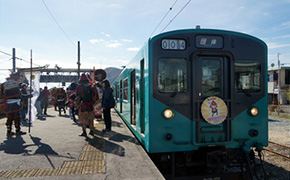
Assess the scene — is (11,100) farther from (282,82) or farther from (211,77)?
(282,82)

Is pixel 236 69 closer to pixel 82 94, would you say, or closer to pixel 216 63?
pixel 216 63

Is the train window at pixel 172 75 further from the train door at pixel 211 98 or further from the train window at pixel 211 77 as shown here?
the train window at pixel 211 77

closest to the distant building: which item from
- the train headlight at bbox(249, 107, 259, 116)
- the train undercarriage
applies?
the train headlight at bbox(249, 107, 259, 116)

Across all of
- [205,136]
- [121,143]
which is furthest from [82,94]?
[205,136]

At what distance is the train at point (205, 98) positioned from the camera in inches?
164

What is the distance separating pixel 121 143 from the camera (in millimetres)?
Result: 6004

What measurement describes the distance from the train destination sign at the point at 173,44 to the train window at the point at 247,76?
3.67 feet

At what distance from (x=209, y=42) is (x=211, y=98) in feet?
3.46

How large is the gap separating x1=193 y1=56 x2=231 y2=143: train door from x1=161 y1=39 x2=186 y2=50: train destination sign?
1.18 feet

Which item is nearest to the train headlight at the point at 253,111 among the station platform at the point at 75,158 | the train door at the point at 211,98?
the train door at the point at 211,98

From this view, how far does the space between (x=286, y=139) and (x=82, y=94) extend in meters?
8.03

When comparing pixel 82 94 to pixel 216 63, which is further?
pixel 82 94

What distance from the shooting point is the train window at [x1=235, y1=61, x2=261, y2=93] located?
14.7 ft

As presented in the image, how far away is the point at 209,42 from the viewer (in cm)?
440
